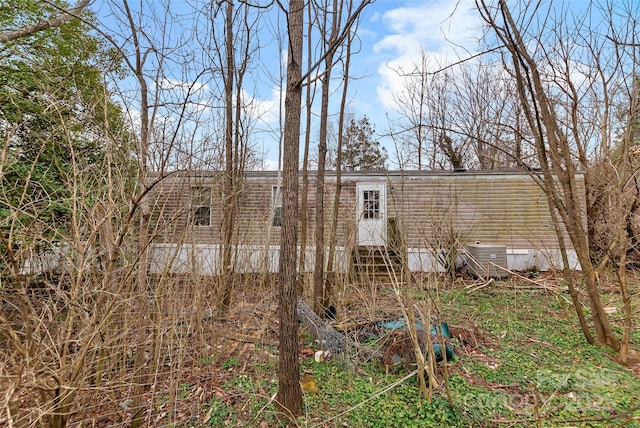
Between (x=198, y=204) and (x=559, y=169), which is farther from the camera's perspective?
(x=198, y=204)

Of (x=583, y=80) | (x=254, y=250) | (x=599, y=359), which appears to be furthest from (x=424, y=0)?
(x=599, y=359)

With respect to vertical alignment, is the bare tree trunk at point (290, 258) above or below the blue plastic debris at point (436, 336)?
above

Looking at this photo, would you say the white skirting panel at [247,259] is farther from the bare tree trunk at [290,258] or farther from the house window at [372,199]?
the house window at [372,199]

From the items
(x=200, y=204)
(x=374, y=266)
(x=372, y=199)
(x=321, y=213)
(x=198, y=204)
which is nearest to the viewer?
(x=200, y=204)

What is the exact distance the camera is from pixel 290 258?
8.02 ft

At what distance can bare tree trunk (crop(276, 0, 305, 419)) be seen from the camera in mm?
2416

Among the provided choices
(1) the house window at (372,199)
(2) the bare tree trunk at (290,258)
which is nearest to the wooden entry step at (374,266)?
(2) the bare tree trunk at (290,258)

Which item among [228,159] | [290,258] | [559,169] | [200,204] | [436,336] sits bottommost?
[436,336]

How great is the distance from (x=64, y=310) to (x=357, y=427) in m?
2.37

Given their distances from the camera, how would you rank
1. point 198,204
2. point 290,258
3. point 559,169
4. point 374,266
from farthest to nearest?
point 374,266, point 198,204, point 559,169, point 290,258

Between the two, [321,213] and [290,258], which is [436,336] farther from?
[321,213]

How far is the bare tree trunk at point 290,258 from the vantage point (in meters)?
2.42

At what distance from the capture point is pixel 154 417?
8.76 feet

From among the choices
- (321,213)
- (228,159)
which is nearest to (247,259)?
(321,213)
